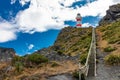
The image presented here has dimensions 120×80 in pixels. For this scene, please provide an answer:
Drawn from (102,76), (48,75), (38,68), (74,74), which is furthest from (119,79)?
(38,68)

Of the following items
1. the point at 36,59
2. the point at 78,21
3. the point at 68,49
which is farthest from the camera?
the point at 78,21

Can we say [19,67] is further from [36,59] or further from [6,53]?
[6,53]

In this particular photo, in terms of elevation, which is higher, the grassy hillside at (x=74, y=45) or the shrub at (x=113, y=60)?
the grassy hillside at (x=74, y=45)

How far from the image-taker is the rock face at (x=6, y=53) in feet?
108

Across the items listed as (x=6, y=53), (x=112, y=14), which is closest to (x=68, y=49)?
(x=6, y=53)

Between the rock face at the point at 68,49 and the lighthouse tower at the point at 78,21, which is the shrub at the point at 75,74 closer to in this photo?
the rock face at the point at 68,49

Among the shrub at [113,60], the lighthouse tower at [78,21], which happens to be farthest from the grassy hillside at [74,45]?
the shrub at [113,60]

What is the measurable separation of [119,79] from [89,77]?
2554 millimetres

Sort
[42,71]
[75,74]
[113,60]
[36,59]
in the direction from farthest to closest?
[113,60]
[36,59]
[42,71]
[75,74]

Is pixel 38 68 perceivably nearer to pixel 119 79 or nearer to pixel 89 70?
pixel 89 70

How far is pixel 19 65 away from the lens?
26.3 meters

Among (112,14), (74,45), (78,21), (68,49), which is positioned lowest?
(68,49)

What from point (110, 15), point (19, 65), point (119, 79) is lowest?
point (119, 79)

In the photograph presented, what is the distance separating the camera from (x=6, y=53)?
111ft
